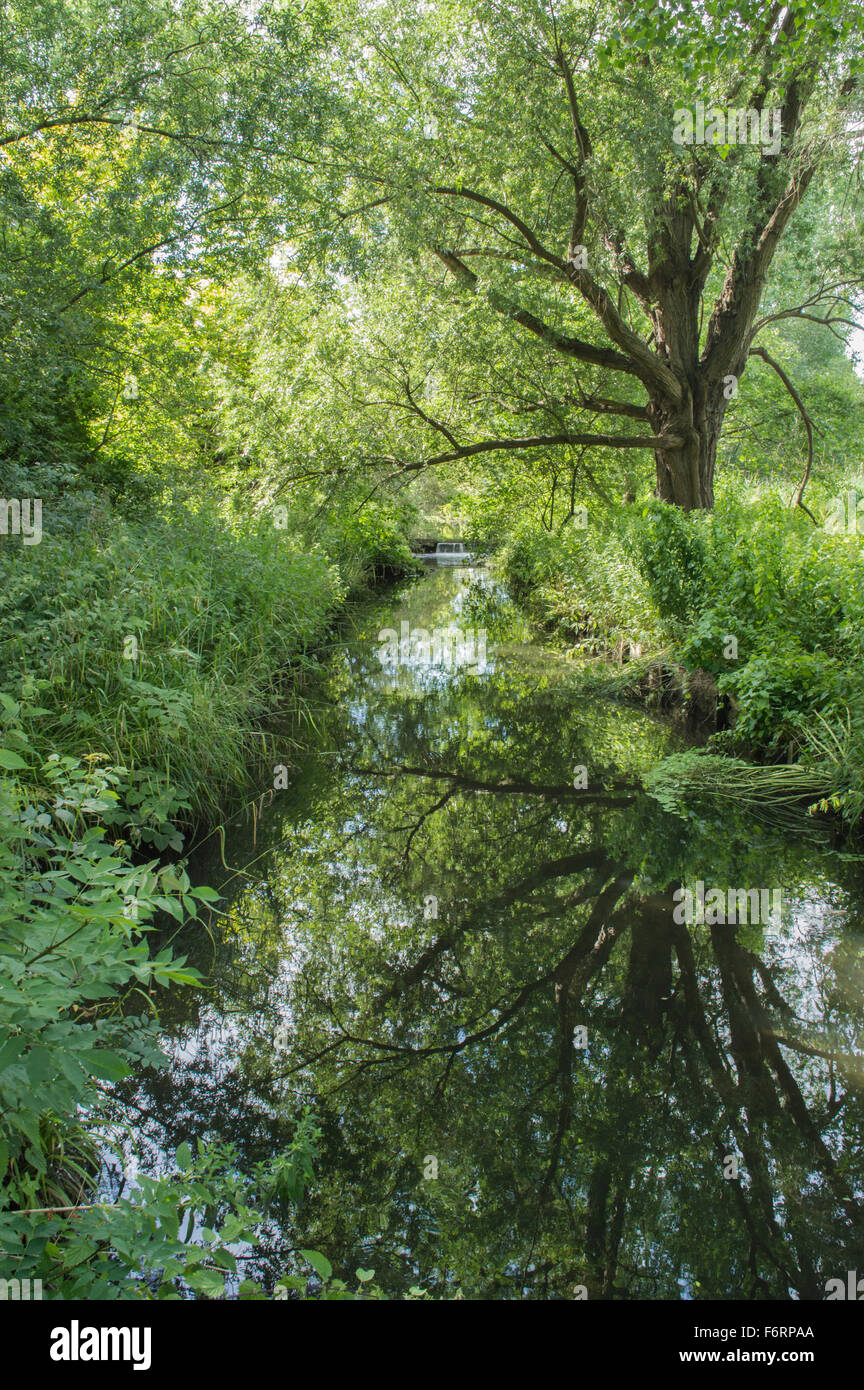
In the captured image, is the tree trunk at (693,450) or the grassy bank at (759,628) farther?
the tree trunk at (693,450)

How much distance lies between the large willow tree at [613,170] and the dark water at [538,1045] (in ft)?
22.2

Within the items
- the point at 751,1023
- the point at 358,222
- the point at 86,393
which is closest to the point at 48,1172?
the point at 751,1023

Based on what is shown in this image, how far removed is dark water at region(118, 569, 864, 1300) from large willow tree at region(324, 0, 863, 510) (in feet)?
22.2

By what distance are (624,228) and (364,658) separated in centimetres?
741

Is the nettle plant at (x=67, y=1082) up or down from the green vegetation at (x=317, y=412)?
down

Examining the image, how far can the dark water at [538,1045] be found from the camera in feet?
8.61

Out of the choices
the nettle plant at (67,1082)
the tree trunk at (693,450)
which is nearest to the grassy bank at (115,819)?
the nettle plant at (67,1082)

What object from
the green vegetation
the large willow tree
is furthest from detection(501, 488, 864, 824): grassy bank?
the large willow tree

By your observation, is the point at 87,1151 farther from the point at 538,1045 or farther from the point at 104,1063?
the point at 538,1045

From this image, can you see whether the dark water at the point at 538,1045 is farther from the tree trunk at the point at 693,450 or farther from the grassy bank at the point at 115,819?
the tree trunk at the point at 693,450

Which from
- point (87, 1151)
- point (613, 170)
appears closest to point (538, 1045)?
point (87, 1151)

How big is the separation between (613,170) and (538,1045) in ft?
31.2
